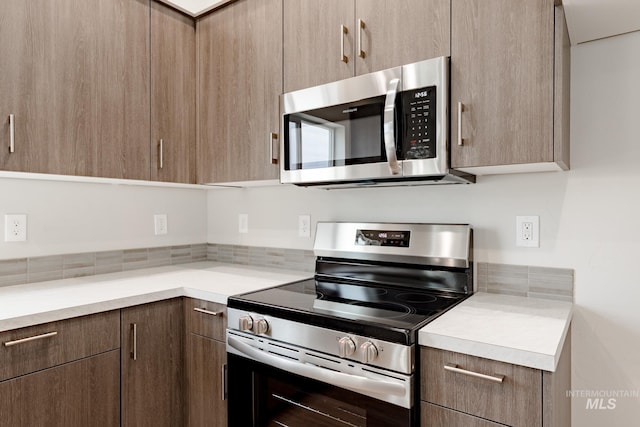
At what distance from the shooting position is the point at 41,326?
52.2 inches

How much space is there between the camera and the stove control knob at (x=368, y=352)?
45.4 inches

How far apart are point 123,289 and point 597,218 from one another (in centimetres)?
187

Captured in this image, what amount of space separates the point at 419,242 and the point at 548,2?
0.94m

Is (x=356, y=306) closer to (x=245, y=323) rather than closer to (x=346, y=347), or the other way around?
(x=346, y=347)

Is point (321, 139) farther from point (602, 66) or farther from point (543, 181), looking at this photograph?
point (602, 66)

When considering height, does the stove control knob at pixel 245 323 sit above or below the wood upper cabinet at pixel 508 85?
below

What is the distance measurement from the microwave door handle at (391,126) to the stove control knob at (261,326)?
719 mm

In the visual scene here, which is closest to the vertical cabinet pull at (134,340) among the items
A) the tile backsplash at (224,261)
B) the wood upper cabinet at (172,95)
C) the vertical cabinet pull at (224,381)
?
the vertical cabinet pull at (224,381)

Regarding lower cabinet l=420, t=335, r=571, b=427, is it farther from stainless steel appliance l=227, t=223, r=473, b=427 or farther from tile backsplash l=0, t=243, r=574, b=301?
tile backsplash l=0, t=243, r=574, b=301

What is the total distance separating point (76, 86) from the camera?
1672mm

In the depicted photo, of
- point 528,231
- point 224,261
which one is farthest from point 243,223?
point 528,231

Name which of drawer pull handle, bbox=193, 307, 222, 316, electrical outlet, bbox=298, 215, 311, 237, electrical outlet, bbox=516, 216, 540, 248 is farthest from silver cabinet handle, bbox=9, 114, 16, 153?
electrical outlet, bbox=516, 216, 540, 248

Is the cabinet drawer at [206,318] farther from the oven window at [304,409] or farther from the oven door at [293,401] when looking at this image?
the oven window at [304,409]

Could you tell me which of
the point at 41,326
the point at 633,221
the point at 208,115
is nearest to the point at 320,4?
the point at 208,115
